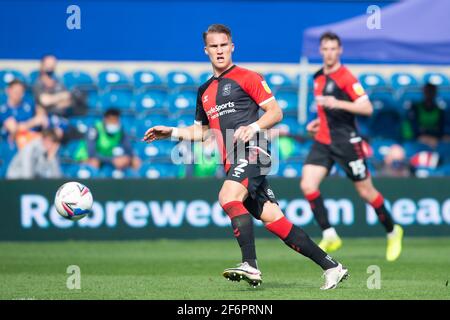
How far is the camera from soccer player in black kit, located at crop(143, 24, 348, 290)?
839cm

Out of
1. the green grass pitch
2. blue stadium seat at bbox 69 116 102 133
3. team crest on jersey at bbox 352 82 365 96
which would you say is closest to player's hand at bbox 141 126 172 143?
the green grass pitch

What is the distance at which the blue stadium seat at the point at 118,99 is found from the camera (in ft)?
56.9

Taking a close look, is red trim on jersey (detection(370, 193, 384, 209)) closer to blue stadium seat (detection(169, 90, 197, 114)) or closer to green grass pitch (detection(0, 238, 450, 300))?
green grass pitch (detection(0, 238, 450, 300))

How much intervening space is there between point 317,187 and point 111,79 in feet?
21.2

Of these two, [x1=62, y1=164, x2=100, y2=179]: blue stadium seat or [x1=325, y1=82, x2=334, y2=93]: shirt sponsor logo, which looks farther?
[x1=62, y1=164, x2=100, y2=179]: blue stadium seat

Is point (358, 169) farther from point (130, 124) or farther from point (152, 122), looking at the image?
point (130, 124)

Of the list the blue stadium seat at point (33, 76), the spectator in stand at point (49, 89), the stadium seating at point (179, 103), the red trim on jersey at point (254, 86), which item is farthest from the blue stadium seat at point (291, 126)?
the red trim on jersey at point (254, 86)

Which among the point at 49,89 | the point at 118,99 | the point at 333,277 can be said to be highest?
the point at 49,89

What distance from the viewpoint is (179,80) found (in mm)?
17906

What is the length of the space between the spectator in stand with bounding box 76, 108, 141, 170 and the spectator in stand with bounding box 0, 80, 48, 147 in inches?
33.0

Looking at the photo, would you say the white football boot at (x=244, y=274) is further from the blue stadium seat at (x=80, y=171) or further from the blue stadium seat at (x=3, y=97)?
the blue stadium seat at (x=3, y=97)

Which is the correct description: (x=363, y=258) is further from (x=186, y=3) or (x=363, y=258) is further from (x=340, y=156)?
(x=186, y=3)

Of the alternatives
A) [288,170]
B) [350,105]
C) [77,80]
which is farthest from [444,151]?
[77,80]

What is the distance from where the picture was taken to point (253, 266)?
326 inches
